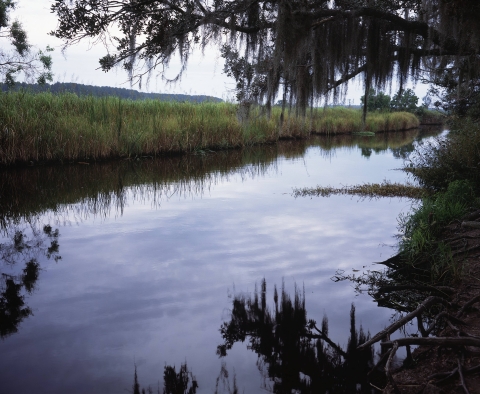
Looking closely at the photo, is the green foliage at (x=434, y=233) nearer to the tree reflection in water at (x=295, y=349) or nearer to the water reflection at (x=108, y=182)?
the tree reflection in water at (x=295, y=349)

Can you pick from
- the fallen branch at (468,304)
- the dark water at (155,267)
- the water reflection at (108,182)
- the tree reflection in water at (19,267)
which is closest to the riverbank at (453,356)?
the fallen branch at (468,304)

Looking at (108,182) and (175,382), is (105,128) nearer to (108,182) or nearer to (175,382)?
(108,182)

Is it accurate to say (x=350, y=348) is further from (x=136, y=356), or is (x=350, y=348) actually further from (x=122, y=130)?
(x=122, y=130)

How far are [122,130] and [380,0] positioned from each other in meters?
10.3

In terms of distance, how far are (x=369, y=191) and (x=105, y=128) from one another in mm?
8005

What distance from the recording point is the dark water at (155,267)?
3.40 metres

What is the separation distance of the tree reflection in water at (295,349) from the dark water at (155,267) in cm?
7

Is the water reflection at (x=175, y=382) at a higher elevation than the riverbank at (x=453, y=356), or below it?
below

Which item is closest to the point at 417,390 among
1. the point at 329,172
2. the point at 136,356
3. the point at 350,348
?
the point at 350,348

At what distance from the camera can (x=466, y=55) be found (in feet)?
17.6

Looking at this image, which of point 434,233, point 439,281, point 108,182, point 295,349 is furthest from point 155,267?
point 108,182

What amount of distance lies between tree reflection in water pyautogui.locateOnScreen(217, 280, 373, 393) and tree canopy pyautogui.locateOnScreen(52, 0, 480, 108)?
111 inches

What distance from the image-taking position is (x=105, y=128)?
13906 mm

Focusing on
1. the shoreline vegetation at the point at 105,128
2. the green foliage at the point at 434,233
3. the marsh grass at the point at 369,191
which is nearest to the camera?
the green foliage at the point at 434,233
